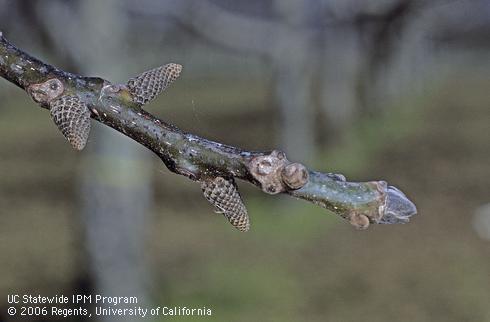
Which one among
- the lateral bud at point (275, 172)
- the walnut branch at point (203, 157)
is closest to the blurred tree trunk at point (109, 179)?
the walnut branch at point (203, 157)

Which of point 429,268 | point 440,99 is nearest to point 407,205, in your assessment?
point 429,268

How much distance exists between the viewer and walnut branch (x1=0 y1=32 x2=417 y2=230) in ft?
2.53

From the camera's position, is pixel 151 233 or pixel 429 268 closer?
pixel 429 268

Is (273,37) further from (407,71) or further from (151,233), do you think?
(407,71)

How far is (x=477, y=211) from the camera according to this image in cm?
732

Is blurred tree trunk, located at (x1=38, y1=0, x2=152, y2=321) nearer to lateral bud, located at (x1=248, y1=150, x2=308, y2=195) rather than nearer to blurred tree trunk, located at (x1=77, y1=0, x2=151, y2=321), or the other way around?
blurred tree trunk, located at (x1=77, y1=0, x2=151, y2=321)

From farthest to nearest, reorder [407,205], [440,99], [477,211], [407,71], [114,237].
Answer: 1. [440,99]
2. [407,71]
3. [477,211]
4. [114,237]
5. [407,205]

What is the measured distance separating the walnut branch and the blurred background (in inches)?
49.6

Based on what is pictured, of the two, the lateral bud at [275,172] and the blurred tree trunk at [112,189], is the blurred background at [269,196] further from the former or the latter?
the lateral bud at [275,172]

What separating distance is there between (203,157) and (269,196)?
6386mm

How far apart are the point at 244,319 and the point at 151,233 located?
7.31ft

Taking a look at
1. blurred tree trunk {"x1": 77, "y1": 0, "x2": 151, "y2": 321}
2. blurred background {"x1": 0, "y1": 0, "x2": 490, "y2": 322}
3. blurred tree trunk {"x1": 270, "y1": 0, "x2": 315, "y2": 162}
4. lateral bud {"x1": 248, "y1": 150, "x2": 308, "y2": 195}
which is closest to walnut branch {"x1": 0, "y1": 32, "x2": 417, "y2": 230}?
lateral bud {"x1": 248, "y1": 150, "x2": 308, "y2": 195}

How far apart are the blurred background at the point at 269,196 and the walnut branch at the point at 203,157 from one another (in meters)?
1.26

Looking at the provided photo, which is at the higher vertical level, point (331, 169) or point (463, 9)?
point (463, 9)
